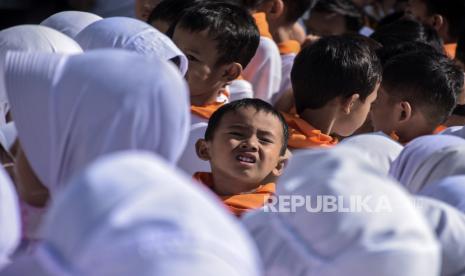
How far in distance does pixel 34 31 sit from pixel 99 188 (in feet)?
6.87

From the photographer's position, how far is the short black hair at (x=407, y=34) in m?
5.33

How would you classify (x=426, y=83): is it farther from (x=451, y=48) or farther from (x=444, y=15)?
(x=444, y=15)

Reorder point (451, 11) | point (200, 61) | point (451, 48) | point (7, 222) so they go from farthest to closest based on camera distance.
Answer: point (451, 11), point (451, 48), point (200, 61), point (7, 222)

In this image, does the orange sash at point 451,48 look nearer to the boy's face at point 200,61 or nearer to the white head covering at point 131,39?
the boy's face at point 200,61

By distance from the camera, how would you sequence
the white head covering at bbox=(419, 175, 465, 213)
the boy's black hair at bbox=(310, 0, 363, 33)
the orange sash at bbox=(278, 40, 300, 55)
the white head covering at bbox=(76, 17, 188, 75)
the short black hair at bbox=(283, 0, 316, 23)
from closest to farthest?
the white head covering at bbox=(419, 175, 465, 213) < the white head covering at bbox=(76, 17, 188, 75) < the orange sash at bbox=(278, 40, 300, 55) < the short black hair at bbox=(283, 0, 316, 23) < the boy's black hair at bbox=(310, 0, 363, 33)

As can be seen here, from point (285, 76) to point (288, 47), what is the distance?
1.25ft

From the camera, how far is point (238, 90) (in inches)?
181

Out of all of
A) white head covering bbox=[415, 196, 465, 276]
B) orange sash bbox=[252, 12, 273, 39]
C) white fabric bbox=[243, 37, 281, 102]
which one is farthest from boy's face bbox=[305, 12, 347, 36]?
white head covering bbox=[415, 196, 465, 276]

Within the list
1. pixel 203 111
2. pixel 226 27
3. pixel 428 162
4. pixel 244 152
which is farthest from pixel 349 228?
pixel 226 27

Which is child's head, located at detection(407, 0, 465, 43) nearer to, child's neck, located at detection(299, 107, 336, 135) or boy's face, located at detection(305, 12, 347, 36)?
boy's face, located at detection(305, 12, 347, 36)

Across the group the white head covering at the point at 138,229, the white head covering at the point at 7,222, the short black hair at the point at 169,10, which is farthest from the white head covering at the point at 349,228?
the short black hair at the point at 169,10

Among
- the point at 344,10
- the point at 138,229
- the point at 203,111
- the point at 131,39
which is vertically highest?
the point at 138,229

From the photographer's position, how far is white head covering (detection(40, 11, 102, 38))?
4348 millimetres

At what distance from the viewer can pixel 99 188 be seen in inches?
65.1
